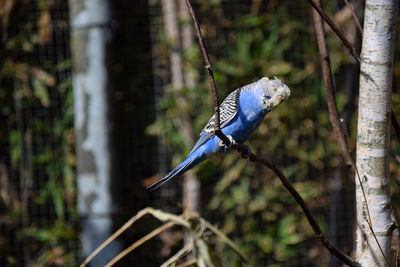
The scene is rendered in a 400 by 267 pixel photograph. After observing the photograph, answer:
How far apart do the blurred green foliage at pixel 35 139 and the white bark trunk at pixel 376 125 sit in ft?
6.51

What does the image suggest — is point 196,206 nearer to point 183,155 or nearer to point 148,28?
point 183,155

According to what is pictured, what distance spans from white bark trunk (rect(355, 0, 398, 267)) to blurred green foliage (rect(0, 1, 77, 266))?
6.51 ft

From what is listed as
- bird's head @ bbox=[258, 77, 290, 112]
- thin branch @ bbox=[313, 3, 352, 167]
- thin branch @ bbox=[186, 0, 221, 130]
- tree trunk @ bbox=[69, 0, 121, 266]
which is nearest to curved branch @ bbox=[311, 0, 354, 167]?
thin branch @ bbox=[313, 3, 352, 167]

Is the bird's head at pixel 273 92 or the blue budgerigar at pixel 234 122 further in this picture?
the blue budgerigar at pixel 234 122

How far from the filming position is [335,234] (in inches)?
105

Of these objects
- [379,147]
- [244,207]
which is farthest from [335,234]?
[379,147]

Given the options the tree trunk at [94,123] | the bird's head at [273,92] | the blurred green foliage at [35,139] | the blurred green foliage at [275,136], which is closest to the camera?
the bird's head at [273,92]

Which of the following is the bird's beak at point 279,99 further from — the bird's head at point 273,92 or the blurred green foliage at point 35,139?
the blurred green foliage at point 35,139

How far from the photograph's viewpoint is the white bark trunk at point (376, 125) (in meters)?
0.81

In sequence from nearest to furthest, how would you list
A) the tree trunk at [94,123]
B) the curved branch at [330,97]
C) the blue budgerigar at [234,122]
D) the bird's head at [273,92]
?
the curved branch at [330,97], the bird's head at [273,92], the blue budgerigar at [234,122], the tree trunk at [94,123]

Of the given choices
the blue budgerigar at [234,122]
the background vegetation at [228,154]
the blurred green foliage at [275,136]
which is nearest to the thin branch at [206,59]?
the blue budgerigar at [234,122]

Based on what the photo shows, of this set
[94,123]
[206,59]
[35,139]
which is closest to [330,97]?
[206,59]

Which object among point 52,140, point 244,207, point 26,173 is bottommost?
point 244,207

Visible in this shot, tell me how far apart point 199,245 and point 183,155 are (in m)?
1.47
